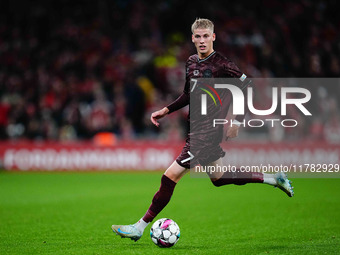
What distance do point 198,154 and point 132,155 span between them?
36.8 feet

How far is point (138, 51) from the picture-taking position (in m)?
20.7

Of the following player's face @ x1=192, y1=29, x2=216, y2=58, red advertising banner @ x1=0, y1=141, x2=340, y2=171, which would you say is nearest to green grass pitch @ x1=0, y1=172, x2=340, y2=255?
red advertising banner @ x1=0, y1=141, x2=340, y2=171

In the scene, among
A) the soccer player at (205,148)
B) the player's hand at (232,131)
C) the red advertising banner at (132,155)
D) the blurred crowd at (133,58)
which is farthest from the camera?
the blurred crowd at (133,58)

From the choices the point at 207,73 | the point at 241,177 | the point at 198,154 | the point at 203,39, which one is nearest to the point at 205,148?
the point at 198,154

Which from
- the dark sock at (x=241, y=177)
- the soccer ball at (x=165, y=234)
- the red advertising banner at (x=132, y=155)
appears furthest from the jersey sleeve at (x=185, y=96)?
the red advertising banner at (x=132, y=155)

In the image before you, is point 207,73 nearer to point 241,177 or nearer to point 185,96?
point 185,96

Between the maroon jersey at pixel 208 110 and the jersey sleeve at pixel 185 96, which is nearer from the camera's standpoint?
the maroon jersey at pixel 208 110

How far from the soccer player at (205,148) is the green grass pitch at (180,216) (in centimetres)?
55

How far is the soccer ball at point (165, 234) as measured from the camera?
615 centimetres

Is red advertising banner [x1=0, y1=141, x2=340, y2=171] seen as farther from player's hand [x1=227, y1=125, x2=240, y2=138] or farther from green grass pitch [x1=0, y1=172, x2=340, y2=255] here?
player's hand [x1=227, y1=125, x2=240, y2=138]

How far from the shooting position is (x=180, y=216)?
8828mm

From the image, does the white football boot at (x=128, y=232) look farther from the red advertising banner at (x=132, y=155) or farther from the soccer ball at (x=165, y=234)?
the red advertising banner at (x=132, y=155)

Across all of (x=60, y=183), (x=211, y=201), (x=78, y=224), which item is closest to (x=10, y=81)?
(x=60, y=183)

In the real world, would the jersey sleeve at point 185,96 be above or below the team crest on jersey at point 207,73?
below
